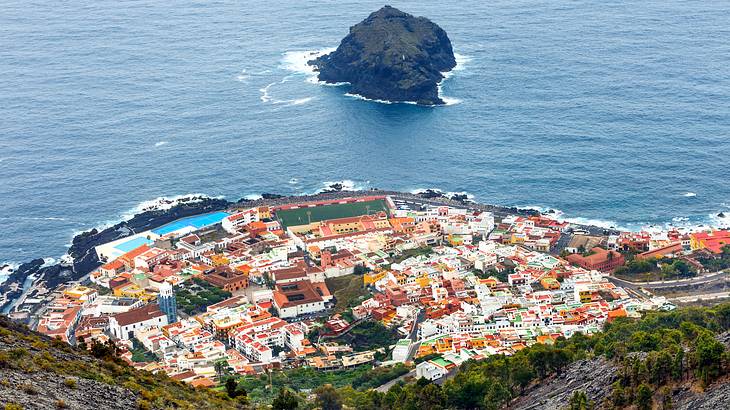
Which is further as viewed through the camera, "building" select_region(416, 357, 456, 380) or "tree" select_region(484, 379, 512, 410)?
"building" select_region(416, 357, 456, 380)

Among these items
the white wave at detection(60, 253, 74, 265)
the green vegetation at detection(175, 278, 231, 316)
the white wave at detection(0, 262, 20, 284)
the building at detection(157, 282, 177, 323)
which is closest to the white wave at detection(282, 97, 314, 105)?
the white wave at detection(60, 253, 74, 265)

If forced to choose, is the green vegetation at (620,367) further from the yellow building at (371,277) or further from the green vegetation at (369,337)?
the yellow building at (371,277)

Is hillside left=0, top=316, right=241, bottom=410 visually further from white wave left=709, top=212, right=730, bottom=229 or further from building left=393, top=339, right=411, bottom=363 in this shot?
white wave left=709, top=212, right=730, bottom=229

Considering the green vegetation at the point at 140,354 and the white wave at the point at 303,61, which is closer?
the green vegetation at the point at 140,354

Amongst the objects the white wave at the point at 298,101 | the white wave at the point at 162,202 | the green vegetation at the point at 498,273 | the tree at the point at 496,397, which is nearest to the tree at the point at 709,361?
the tree at the point at 496,397

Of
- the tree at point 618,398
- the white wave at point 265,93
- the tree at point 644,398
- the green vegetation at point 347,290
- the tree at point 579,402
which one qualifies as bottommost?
the green vegetation at point 347,290
